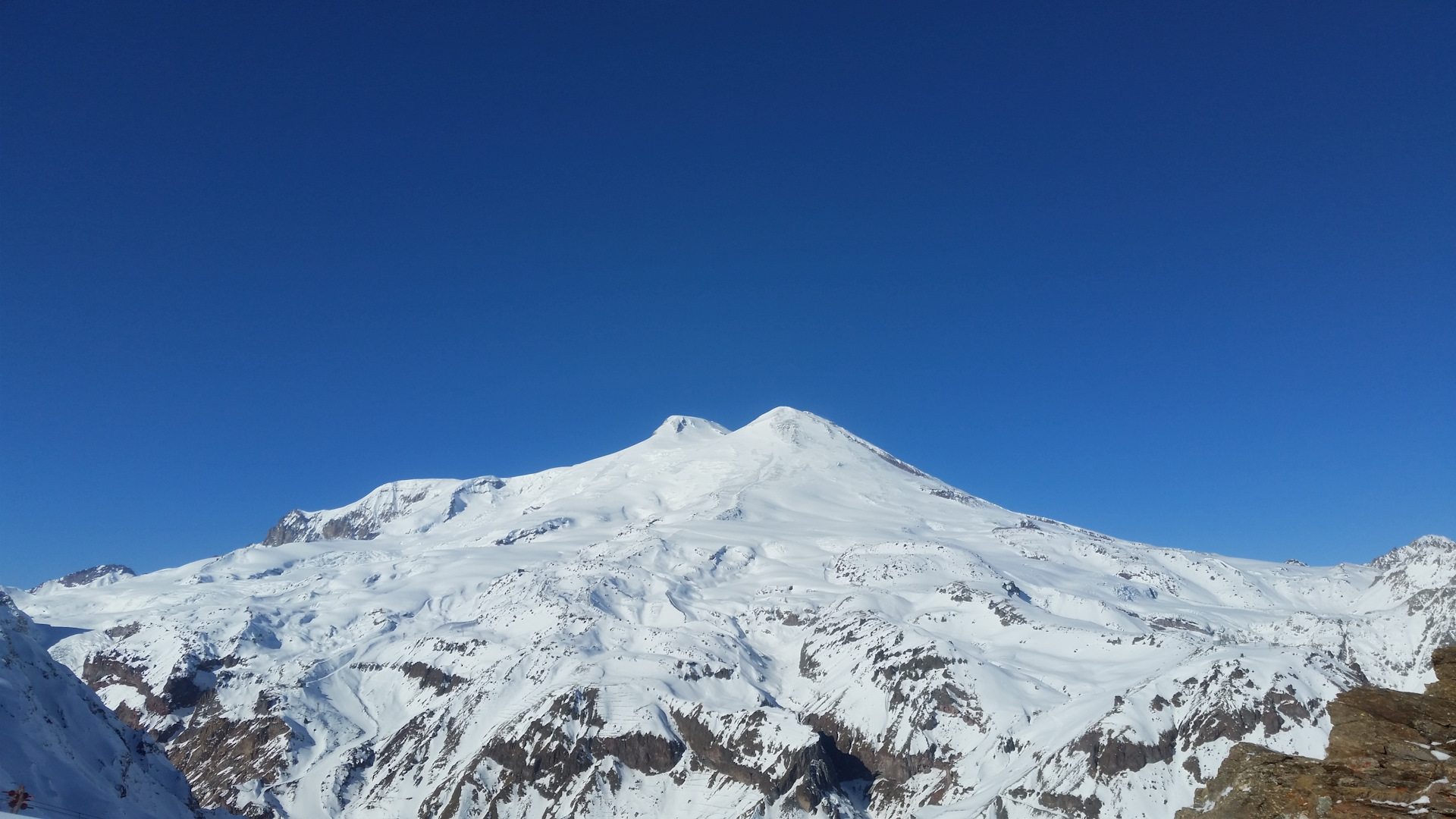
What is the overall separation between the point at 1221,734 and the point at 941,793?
2438 inches

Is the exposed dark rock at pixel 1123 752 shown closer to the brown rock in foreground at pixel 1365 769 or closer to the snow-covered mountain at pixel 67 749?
the brown rock in foreground at pixel 1365 769

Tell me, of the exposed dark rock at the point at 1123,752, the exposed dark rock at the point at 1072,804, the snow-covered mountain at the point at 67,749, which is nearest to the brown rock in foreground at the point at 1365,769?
the snow-covered mountain at the point at 67,749

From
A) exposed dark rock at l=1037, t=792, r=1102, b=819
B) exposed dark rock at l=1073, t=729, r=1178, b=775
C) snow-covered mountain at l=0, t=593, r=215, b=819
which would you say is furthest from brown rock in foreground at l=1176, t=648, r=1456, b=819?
exposed dark rock at l=1073, t=729, r=1178, b=775

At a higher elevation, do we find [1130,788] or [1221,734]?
[1221,734]

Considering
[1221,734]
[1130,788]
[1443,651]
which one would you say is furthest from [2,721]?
[1221,734]

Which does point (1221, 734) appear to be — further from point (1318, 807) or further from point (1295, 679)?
point (1318, 807)

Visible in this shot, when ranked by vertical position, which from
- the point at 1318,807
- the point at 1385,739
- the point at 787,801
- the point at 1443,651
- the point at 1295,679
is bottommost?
the point at 787,801

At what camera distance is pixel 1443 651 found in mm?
32719

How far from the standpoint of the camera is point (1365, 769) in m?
25.7

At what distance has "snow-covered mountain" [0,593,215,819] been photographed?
62188 mm

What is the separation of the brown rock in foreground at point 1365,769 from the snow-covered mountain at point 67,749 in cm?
6777

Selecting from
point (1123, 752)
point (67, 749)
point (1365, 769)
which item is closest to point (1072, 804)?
point (1123, 752)

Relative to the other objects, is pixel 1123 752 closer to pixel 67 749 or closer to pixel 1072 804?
pixel 1072 804

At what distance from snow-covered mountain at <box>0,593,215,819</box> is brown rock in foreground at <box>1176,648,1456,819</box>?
67773mm
